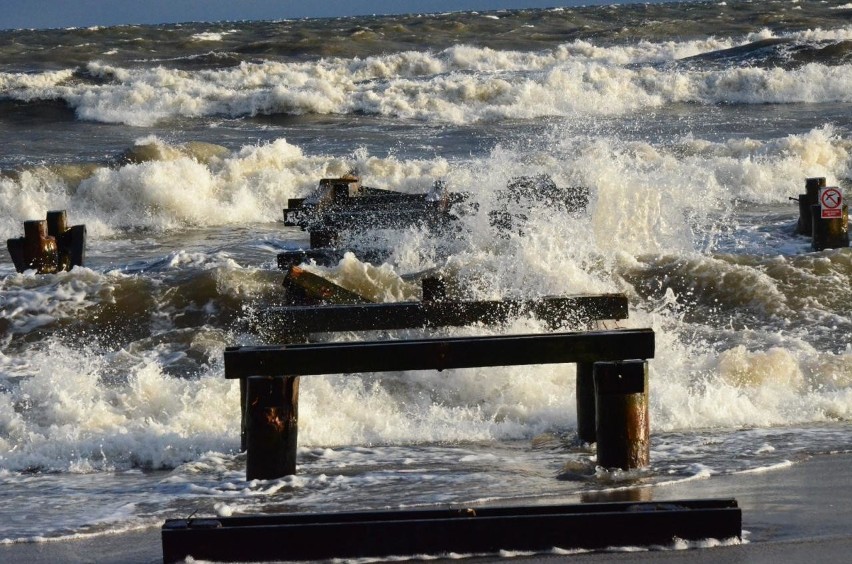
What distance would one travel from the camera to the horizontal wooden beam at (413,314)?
7.26 metres

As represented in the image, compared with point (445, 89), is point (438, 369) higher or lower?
lower

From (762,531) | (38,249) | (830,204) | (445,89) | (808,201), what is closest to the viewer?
(762,531)

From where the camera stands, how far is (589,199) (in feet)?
41.0

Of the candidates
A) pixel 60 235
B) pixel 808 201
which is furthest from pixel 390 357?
pixel 808 201

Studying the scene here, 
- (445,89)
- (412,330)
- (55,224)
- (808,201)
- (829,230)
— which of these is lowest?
(412,330)

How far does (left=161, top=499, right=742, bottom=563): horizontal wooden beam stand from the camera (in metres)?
4.91

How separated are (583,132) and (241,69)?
1521 cm

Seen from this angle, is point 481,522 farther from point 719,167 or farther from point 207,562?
point 719,167

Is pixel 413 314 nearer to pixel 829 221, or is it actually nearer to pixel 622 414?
pixel 622 414

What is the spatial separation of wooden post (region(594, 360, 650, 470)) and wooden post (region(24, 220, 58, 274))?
784 centimetres

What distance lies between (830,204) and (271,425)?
948 centimetres

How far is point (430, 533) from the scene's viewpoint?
4.96m

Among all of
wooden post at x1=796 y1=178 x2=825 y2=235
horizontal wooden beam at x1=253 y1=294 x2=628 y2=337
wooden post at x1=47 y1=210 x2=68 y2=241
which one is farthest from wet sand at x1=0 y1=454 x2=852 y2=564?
wooden post at x1=796 y1=178 x2=825 y2=235

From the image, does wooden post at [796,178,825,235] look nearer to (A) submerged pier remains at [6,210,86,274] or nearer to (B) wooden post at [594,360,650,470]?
(A) submerged pier remains at [6,210,86,274]
